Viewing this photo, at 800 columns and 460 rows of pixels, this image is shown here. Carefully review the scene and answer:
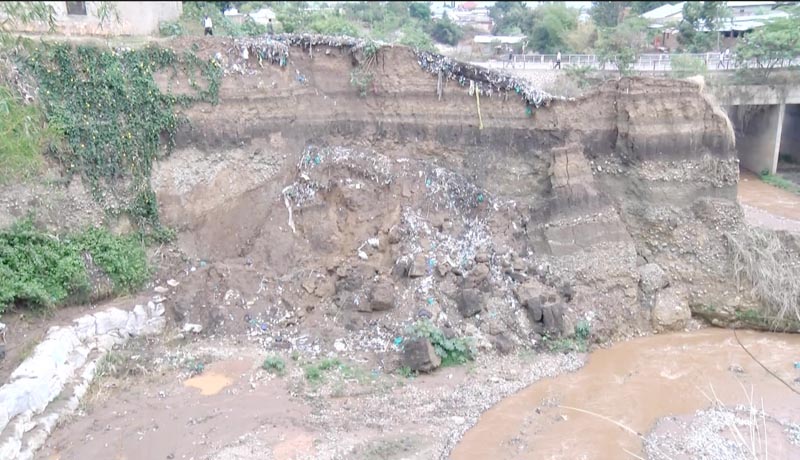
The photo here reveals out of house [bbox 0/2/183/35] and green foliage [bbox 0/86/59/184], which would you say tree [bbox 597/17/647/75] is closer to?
house [bbox 0/2/183/35]

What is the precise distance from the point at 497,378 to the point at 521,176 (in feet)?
15.0

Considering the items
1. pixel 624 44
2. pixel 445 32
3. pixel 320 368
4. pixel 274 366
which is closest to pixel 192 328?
pixel 274 366

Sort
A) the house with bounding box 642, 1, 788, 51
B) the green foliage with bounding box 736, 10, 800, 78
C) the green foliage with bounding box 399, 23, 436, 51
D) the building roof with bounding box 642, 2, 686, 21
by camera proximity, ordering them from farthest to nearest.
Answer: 1. the building roof with bounding box 642, 2, 686, 21
2. the house with bounding box 642, 1, 788, 51
3. the green foliage with bounding box 736, 10, 800, 78
4. the green foliage with bounding box 399, 23, 436, 51

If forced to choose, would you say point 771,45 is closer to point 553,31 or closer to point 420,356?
point 553,31

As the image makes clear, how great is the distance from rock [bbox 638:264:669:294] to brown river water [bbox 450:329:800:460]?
940 mm

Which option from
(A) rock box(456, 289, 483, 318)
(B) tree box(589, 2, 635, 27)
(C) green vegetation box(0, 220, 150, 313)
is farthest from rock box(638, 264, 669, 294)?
(B) tree box(589, 2, 635, 27)

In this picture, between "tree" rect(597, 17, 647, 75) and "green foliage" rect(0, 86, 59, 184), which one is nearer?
"green foliage" rect(0, 86, 59, 184)

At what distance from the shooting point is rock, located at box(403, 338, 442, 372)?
9.45 m

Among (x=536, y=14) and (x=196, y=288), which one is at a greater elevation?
(x=536, y=14)

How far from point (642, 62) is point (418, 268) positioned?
677 inches

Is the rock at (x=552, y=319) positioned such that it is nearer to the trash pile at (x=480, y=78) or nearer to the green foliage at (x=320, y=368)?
the green foliage at (x=320, y=368)

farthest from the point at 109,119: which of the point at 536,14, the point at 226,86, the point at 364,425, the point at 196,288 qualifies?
the point at 536,14

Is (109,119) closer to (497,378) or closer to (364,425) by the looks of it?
A: (364,425)

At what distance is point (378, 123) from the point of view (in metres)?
12.9
